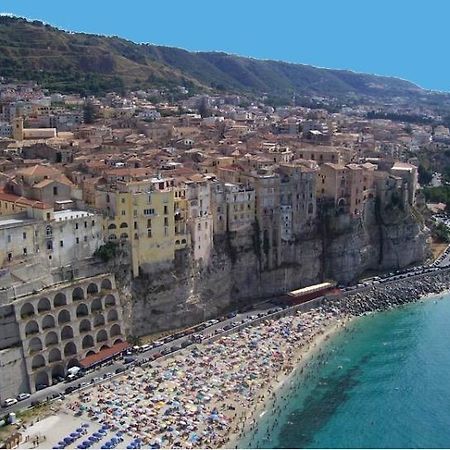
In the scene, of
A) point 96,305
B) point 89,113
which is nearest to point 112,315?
point 96,305

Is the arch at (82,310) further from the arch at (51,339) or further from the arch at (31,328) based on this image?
the arch at (31,328)

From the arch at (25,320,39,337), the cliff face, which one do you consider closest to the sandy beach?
the cliff face

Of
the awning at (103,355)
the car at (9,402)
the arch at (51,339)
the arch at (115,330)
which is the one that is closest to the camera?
the car at (9,402)

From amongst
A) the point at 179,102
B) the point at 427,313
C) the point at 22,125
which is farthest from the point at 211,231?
the point at 179,102

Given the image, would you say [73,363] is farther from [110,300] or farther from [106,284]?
[106,284]

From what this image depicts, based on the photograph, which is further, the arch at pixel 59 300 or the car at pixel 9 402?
the arch at pixel 59 300

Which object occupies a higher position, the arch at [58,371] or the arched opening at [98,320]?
the arched opening at [98,320]

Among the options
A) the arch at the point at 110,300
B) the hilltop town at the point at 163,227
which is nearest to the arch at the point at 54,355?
the hilltop town at the point at 163,227
